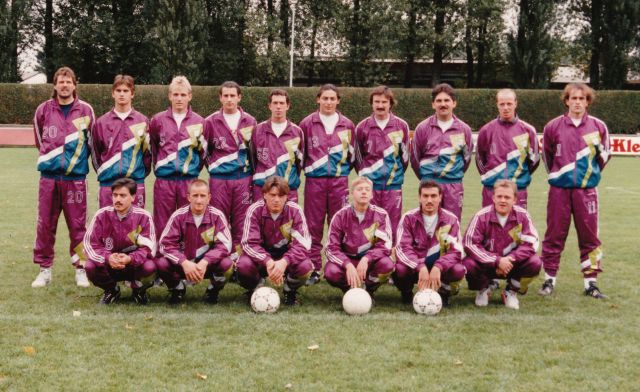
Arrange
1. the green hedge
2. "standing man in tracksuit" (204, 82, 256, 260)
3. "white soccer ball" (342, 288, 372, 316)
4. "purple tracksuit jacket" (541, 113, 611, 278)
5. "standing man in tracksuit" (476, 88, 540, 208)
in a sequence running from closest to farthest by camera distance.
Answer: "white soccer ball" (342, 288, 372, 316) < "purple tracksuit jacket" (541, 113, 611, 278) < "standing man in tracksuit" (476, 88, 540, 208) < "standing man in tracksuit" (204, 82, 256, 260) < the green hedge

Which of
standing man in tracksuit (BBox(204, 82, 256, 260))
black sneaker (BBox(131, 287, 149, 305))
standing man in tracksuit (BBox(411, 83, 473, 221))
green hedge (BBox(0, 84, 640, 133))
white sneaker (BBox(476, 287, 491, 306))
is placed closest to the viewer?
black sneaker (BBox(131, 287, 149, 305))

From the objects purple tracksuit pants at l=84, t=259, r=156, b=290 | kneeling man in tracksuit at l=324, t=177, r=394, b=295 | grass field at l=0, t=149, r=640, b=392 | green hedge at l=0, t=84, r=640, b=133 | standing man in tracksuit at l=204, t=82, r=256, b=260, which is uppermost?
green hedge at l=0, t=84, r=640, b=133

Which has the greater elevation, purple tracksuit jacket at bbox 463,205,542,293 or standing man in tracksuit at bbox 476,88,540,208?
standing man in tracksuit at bbox 476,88,540,208

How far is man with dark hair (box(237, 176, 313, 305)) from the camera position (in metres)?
5.24

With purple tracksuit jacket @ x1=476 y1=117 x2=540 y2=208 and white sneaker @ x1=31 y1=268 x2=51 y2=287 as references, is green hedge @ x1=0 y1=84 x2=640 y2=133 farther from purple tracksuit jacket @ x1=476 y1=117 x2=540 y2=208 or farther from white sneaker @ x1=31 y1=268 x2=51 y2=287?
purple tracksuit jacket @ x1=476 y1=117 x2=540 y2=208

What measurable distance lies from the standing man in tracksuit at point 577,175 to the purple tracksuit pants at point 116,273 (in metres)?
3.31

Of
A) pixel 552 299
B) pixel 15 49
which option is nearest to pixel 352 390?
pixel 552 299

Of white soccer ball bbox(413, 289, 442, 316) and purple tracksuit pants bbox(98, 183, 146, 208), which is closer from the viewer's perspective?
white soccer ball bbox(413, 289, 442, 316)

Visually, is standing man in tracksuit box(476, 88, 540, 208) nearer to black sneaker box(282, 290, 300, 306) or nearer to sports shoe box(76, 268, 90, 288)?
black sneaker box(282, 290, 300, 306)

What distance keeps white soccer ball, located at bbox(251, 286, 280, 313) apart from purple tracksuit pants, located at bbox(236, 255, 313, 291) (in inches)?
7.2

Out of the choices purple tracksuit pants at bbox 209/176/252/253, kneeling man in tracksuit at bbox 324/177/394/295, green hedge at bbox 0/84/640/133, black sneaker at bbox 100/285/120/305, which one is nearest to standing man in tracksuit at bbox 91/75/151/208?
purple tracksuit pants at bbox 209/176/252/253

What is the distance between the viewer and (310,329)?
474 cm

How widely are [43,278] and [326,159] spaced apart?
8.86 ft

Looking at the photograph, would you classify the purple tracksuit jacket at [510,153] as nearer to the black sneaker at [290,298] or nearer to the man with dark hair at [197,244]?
the black sneaker at [290,298]
